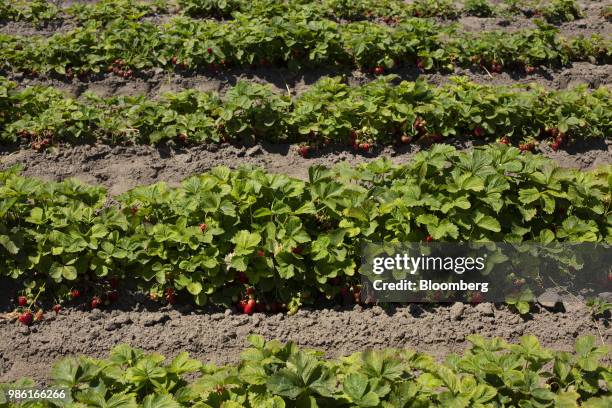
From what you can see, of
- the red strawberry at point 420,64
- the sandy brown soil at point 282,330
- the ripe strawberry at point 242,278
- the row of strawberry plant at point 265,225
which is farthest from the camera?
the red strawberry at point 420,64

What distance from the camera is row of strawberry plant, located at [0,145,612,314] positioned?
13.6ft

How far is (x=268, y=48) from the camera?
669cm

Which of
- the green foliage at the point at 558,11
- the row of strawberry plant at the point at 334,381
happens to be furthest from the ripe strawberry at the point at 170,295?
the green foliage at the point at 558,11

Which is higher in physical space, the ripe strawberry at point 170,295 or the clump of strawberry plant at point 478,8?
the clump of strawberry plant at point 478,8

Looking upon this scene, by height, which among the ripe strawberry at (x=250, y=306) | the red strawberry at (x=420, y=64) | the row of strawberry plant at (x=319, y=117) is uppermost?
the red strawberry at (x=420, y=64)

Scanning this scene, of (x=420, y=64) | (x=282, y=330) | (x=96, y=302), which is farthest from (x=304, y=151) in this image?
(x=96, y=302)

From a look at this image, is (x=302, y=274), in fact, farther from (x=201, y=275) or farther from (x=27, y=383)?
(x=27, y=383)

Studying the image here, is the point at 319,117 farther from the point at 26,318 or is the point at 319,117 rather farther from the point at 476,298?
the point at 26,318

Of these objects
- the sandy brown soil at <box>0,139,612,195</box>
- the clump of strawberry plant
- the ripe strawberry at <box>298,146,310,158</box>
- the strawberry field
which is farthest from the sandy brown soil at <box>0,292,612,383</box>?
the clump of strawberry plant

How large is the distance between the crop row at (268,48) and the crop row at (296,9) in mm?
462

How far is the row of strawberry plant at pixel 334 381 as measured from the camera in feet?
9.71

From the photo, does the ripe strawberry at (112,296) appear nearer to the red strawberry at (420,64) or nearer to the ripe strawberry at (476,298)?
the ripe strawberry at (476,298)

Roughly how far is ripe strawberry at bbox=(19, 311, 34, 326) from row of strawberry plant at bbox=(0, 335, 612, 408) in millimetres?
892

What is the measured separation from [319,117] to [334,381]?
301cm
